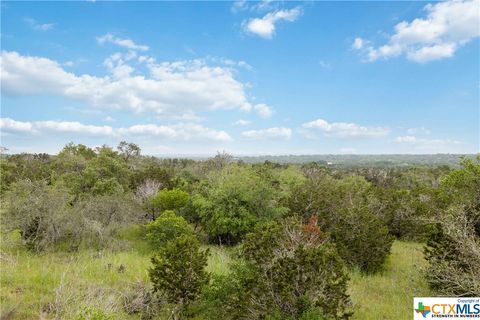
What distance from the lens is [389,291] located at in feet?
30.0

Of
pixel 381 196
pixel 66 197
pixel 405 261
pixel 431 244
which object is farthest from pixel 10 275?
pixel 381 196

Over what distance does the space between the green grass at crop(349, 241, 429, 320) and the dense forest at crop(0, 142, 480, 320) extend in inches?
3.3

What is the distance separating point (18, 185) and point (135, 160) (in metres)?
22.0

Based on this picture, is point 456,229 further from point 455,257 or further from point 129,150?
point 129,150

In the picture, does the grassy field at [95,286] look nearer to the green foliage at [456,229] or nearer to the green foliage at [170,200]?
the green foliage at [456,229]

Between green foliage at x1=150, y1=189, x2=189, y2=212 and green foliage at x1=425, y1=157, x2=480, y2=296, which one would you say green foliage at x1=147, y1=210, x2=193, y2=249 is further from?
green foliage at x1=425, y1=157, x2=480, y2=296

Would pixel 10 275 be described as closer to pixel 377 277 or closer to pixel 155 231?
pixel 155 231

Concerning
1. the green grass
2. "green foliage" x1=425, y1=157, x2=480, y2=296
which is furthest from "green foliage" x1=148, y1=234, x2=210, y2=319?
"green foliage" x1=425, y1=157, x2=480, y2=296

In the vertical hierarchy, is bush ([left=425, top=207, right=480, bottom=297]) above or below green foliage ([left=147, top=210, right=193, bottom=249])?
above

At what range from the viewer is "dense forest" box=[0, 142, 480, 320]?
5.83 m

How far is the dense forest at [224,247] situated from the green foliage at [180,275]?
0.07 ft

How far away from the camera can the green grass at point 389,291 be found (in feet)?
24.6

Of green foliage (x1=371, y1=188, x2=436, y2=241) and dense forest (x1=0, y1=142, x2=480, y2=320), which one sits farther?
green foliage (x1=371, y1=188, x2=436, y2=241)

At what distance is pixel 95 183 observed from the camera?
64.2 feet
